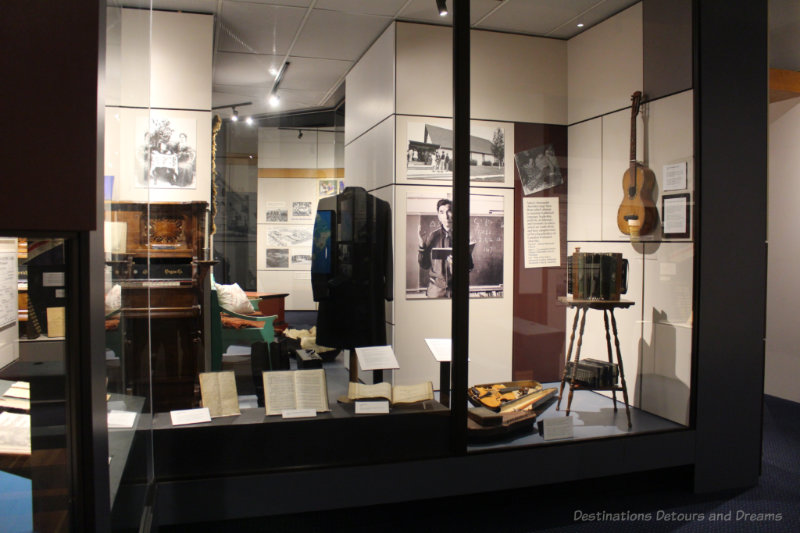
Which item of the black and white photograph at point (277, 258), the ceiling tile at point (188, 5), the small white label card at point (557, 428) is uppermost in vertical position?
the ceiling tile at point (188, 5)

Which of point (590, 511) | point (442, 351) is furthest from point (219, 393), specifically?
point (590, 511)

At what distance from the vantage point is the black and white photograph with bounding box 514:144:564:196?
2.88 metres

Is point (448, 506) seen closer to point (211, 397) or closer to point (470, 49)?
point (211, 397)

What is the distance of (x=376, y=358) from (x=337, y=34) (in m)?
2.08

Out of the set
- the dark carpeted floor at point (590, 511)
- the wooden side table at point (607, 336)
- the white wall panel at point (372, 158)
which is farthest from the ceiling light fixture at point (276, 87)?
the dark carpeted floor at point (590, 511)

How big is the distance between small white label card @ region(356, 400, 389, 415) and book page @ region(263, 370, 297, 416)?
311mm

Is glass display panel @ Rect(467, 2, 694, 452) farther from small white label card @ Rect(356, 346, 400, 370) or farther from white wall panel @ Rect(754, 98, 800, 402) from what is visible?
white wall panel @ Rect(754, 98, 800, 402)

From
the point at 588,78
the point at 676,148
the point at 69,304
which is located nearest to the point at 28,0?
the point at 69,304

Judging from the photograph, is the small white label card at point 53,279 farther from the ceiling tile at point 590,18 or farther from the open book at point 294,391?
the ceiling tile at point 590,18

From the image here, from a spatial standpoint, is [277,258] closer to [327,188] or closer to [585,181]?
[327,188]

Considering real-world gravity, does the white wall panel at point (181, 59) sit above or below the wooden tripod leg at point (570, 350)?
above

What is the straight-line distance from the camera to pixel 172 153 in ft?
11.4

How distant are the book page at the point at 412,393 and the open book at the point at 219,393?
2.55ft

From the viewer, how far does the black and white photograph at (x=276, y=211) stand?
290 cm
